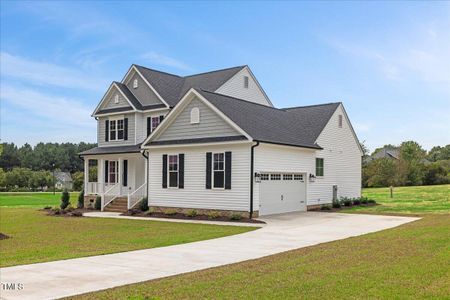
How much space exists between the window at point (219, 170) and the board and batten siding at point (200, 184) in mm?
239

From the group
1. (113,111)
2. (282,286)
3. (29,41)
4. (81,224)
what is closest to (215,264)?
(282,286)

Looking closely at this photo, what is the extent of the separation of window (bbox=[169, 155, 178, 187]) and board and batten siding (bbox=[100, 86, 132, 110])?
7089 mm

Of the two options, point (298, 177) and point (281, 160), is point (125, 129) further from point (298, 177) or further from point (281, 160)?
point (298, 177)

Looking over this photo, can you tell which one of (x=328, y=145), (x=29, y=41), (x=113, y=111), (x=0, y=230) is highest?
(x=29, y=41)

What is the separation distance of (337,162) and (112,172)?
1396 centimetres

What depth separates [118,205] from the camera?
2709 cm

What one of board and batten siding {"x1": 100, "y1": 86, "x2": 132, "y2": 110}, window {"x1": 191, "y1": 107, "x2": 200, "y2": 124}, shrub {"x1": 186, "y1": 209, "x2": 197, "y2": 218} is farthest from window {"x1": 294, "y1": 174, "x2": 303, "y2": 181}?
board and batten siding {"x1": 100, "y1": 86, "x2": 132, "y2": 110}

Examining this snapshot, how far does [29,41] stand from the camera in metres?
22.0

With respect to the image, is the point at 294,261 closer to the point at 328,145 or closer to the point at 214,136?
the point at 214,136

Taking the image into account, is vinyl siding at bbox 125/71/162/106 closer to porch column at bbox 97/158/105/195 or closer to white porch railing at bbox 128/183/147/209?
porch column at bbox 97/158/105/195

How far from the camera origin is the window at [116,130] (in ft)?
98.4

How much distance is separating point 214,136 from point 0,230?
9.77 metres

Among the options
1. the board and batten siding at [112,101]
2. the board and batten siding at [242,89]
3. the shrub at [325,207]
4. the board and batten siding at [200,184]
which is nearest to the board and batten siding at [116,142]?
the board and batten siding at [112,101]

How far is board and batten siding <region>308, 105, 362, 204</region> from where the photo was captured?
88.0ft
